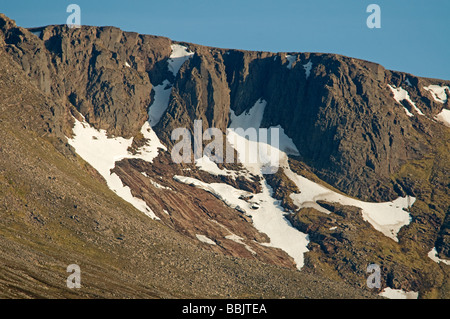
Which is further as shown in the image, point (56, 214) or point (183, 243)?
point (183, 243)

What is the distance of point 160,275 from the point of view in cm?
16725

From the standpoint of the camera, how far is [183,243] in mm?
197500

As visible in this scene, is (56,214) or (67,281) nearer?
(67,281)

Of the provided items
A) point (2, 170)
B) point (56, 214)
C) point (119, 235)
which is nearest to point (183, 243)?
point (119, 235)

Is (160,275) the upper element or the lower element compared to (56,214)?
lower
